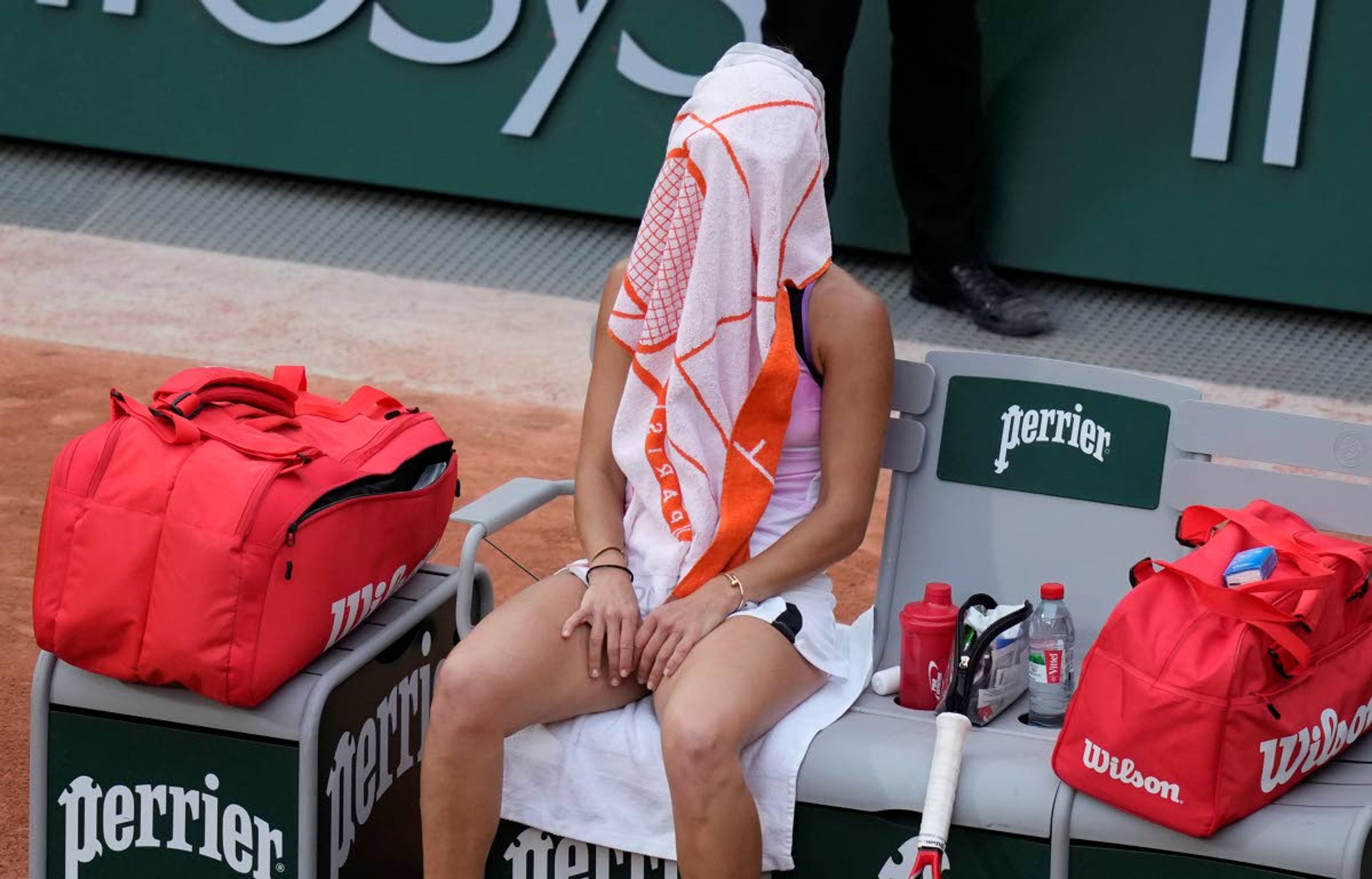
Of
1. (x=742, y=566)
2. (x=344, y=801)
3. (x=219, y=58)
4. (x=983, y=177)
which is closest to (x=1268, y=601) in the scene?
(x=742, y=566)

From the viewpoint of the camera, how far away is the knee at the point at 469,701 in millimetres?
2615

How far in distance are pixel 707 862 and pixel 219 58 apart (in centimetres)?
520

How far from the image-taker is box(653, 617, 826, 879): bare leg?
2.52 metres

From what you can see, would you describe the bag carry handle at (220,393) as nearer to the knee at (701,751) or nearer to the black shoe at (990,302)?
the knee at (701,751)

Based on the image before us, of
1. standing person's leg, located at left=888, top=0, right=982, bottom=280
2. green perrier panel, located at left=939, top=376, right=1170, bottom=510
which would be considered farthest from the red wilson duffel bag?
standing person's leg, located at left=888, top=0, right=982, bottom=280

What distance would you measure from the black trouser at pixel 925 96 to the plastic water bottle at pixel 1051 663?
3.03 m

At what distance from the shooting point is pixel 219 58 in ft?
22.9

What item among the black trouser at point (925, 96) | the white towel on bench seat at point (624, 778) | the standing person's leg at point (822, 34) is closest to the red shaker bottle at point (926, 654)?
the white towel on bench seat at point (624, 778)

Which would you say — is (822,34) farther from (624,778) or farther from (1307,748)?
(1307,748)

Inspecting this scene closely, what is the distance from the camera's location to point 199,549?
262cm

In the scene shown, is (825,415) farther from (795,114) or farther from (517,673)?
(517,673)

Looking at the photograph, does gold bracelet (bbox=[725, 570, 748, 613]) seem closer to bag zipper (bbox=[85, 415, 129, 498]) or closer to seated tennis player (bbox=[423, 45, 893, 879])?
seated tennis player (bbox=[423, 45, 893, 879])

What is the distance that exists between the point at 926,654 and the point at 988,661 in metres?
0.10

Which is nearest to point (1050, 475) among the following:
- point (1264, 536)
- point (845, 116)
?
point (1264, 536)
